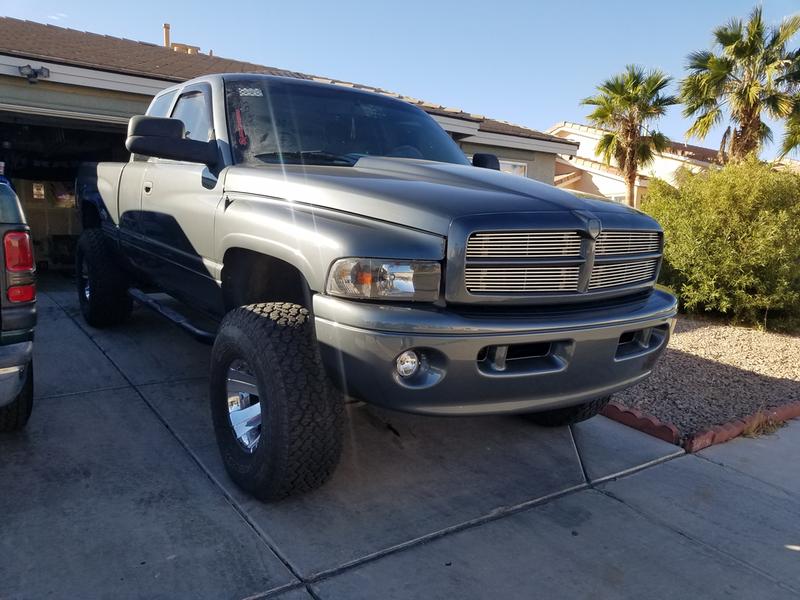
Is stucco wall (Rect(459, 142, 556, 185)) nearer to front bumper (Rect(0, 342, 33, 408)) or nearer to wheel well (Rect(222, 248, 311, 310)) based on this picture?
wheel well (Rect(222, 248, 311, 310))

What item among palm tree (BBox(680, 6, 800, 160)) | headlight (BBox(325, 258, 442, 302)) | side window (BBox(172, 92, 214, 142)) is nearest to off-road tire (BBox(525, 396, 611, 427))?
headlight (BBox(325, 258, 442, 302))

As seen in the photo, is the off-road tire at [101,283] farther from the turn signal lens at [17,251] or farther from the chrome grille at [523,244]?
the chrome grille at [523,244]

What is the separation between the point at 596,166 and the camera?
79.9ft

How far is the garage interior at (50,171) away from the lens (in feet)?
32.5

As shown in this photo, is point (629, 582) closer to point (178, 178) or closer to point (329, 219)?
point (329, 219)

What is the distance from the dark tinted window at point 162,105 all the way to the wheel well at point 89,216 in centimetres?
140

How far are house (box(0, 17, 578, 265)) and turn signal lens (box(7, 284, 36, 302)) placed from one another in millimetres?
5956

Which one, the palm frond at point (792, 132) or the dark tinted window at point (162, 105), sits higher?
the palm frond at point (792, 132)

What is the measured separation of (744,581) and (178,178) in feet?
12.0

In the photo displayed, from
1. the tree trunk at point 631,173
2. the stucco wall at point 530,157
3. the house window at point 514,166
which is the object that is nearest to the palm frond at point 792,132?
the tree trunk at point 631,173

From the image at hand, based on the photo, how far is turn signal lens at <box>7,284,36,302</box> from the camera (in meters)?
2.75

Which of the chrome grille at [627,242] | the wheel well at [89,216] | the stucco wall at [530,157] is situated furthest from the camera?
the stucco wall at [530,157]

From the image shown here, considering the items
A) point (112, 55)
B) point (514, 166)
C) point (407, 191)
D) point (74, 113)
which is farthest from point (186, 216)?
point (514, 166)

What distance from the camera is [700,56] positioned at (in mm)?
16328
